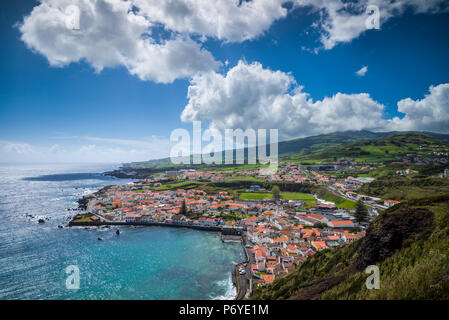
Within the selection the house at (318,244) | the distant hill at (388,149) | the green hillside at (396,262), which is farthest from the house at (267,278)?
the distant hill at (388,149)

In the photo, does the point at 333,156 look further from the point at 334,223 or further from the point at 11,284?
the point at 11,284

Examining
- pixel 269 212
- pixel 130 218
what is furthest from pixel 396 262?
pixel 130 218

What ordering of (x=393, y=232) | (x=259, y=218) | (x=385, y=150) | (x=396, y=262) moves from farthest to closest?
(x=385, y=150), (x=259, y=218), (x=393, y=232), (x=396, y=262)

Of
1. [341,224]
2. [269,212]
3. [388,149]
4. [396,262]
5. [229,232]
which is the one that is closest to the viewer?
[396,262]

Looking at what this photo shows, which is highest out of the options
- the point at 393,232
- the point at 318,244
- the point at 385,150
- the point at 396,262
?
the point at 385,150

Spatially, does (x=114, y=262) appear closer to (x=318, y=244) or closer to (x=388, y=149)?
(x=318, y=244)

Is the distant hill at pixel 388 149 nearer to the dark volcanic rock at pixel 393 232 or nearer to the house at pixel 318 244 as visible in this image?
the house at pixel 318 244
